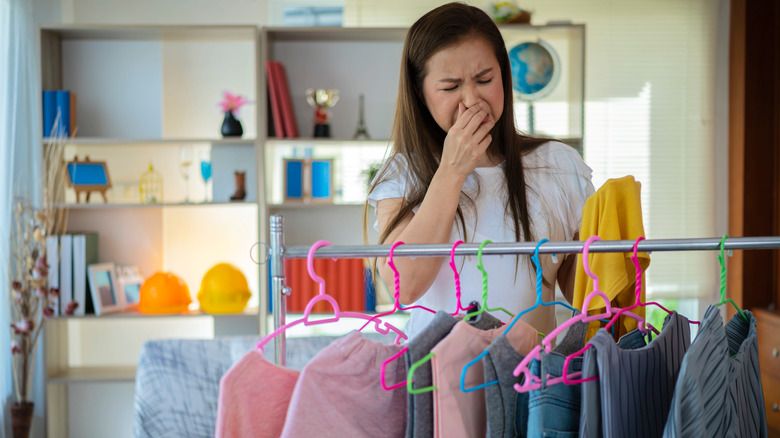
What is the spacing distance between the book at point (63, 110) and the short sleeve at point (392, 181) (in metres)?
2.30

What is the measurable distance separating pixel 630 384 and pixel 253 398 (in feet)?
1.53

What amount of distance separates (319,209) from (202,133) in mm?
710

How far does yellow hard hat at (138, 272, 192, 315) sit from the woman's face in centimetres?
221

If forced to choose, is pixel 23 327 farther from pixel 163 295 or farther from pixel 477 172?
pixel 477 172

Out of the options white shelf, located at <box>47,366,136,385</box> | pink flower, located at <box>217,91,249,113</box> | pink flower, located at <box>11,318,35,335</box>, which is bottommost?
white shelf, located at <box>47,366,136,385</box>

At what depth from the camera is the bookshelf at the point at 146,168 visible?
338cm

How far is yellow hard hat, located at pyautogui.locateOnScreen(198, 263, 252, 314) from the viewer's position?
10.2 feet

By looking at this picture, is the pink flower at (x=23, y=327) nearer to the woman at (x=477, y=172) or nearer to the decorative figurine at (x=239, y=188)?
the decorative figurine at (x=239, y=188)

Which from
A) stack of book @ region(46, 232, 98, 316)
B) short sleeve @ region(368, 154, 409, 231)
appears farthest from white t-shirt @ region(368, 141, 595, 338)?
stack of book @ region(46, 232, 98, 316)

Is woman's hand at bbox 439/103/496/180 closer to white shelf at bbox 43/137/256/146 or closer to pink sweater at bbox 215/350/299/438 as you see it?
pink sweater at bbox 215/350/299/438

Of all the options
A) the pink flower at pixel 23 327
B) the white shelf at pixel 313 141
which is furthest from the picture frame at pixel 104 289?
the white shelf at pixel 313 141

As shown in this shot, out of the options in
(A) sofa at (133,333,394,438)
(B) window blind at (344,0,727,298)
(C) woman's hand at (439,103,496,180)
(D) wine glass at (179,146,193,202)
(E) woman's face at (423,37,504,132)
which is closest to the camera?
(A) sofa at (133,333,394,438)

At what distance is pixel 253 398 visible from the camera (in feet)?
2.81

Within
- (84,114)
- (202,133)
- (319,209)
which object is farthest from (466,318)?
(84,114)
